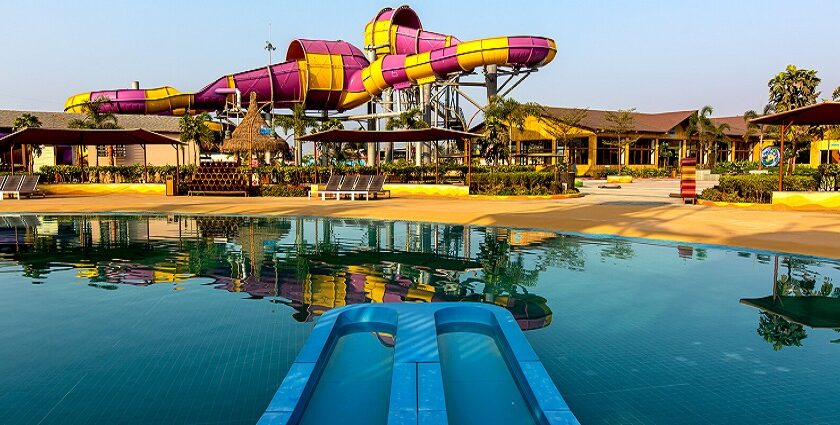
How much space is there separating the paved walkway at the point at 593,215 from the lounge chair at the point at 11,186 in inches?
49.8

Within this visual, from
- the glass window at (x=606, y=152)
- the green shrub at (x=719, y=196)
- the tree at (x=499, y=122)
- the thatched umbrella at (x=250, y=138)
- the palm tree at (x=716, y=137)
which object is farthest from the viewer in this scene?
the palm tree at (x=716, y=137)

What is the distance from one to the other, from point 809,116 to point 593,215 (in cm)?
787

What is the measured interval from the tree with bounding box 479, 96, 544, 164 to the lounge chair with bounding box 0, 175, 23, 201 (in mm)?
19796

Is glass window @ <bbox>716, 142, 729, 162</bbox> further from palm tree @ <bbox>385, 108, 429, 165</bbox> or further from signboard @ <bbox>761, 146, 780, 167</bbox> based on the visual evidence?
palm tree @ <bbox>385, 108, 429, 165</bbox>

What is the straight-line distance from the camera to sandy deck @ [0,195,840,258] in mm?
11750

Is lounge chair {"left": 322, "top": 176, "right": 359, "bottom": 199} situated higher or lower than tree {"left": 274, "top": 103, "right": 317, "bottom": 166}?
lower

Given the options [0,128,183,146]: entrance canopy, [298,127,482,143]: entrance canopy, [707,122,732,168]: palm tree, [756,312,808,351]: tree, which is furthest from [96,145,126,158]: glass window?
[707,122,732,168]: palm tree

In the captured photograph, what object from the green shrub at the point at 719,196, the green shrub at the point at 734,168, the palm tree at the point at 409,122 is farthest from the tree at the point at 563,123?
the green shrub at the point at 719,196

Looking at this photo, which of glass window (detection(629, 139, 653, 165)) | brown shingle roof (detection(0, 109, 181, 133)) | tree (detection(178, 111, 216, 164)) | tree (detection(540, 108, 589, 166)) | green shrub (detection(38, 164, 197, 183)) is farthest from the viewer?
glass window (detection(629, 139, 653, 165))

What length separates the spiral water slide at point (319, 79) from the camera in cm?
4659

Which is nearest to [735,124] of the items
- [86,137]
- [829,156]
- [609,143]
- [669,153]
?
[829,156]

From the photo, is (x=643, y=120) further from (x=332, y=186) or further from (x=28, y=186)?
(x=28, y=186)

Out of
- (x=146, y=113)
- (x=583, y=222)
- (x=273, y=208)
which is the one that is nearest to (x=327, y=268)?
(x=583, y=222)

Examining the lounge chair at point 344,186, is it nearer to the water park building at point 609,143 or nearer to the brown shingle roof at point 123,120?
the water park building at point 609,143
